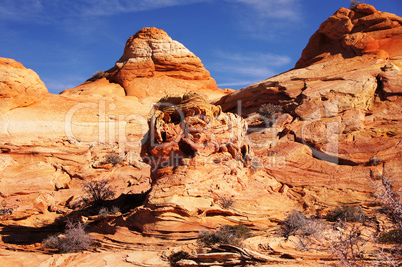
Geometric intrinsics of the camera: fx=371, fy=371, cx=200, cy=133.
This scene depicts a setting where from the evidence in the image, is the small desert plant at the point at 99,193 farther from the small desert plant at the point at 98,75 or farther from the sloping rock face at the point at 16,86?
the small desert plant at the point at 98,75

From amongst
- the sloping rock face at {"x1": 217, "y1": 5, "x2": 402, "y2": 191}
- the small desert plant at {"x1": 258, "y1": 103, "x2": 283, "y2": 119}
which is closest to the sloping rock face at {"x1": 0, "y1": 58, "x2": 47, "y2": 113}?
the sloping rock face at {"x1": 217, "y1": 5, "x2": 402, "y2": 191}

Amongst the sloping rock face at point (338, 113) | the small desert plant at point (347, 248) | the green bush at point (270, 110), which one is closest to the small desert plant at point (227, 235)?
the small desert plant at point (347, 248)

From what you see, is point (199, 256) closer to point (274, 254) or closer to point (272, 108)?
point (274, 254)

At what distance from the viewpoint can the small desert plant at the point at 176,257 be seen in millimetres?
7991

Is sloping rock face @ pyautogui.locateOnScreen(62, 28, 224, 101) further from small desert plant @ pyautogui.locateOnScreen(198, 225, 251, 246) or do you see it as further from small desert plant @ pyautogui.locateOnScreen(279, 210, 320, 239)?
small desert plant @ pyautogui.locateOnScreen(279, 210, 320, 239)

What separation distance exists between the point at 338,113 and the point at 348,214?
532cm

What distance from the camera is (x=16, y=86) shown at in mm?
18938

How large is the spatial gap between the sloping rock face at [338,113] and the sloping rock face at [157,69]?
8.85m

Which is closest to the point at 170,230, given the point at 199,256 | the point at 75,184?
the point at 199,256

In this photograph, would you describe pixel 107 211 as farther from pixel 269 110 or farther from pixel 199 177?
pixel 269 110

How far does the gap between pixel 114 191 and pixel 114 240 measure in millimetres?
4706

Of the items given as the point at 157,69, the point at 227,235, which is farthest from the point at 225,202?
the point at 157,69

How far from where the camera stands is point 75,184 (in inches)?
632

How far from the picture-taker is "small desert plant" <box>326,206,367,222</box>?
917 centimetres
